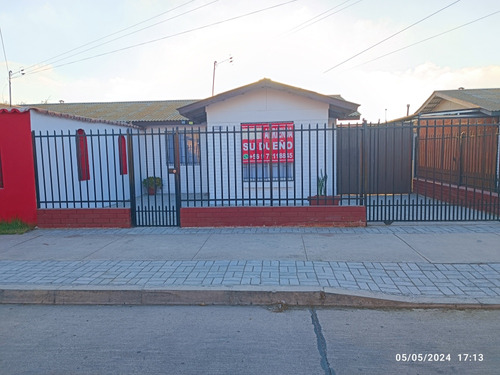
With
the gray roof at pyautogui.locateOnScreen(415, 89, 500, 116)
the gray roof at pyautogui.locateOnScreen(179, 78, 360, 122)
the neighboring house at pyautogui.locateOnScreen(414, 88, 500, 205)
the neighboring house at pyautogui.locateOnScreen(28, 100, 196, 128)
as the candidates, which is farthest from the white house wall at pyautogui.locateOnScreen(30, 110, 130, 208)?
the gray roof at pyautogui.locateOnScreen(415, 89, 500, 116)

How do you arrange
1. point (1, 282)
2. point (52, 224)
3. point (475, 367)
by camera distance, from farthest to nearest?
point (52, 224), point (1, 282), point (475, 367)

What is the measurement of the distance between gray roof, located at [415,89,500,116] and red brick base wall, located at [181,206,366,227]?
17.5 feet

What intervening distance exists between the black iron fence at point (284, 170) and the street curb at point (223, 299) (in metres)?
3.23

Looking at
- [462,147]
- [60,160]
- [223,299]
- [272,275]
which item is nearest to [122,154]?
[60,160]

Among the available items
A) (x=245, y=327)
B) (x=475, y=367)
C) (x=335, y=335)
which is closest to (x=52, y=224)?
(x=245, y=327)

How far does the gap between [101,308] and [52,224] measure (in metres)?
4.63

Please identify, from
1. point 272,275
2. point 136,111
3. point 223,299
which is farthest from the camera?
point 136,111

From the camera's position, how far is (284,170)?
10609 millimetres

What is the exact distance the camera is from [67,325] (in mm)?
4066

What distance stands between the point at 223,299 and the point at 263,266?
3.56 feet

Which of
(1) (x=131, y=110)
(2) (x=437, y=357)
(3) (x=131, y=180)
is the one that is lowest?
(2) (x=437, y=357)

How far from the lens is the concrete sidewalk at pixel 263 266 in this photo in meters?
4.52

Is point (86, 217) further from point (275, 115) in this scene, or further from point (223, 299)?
point (275, 115)

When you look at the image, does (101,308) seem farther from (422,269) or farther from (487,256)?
(487,256)
